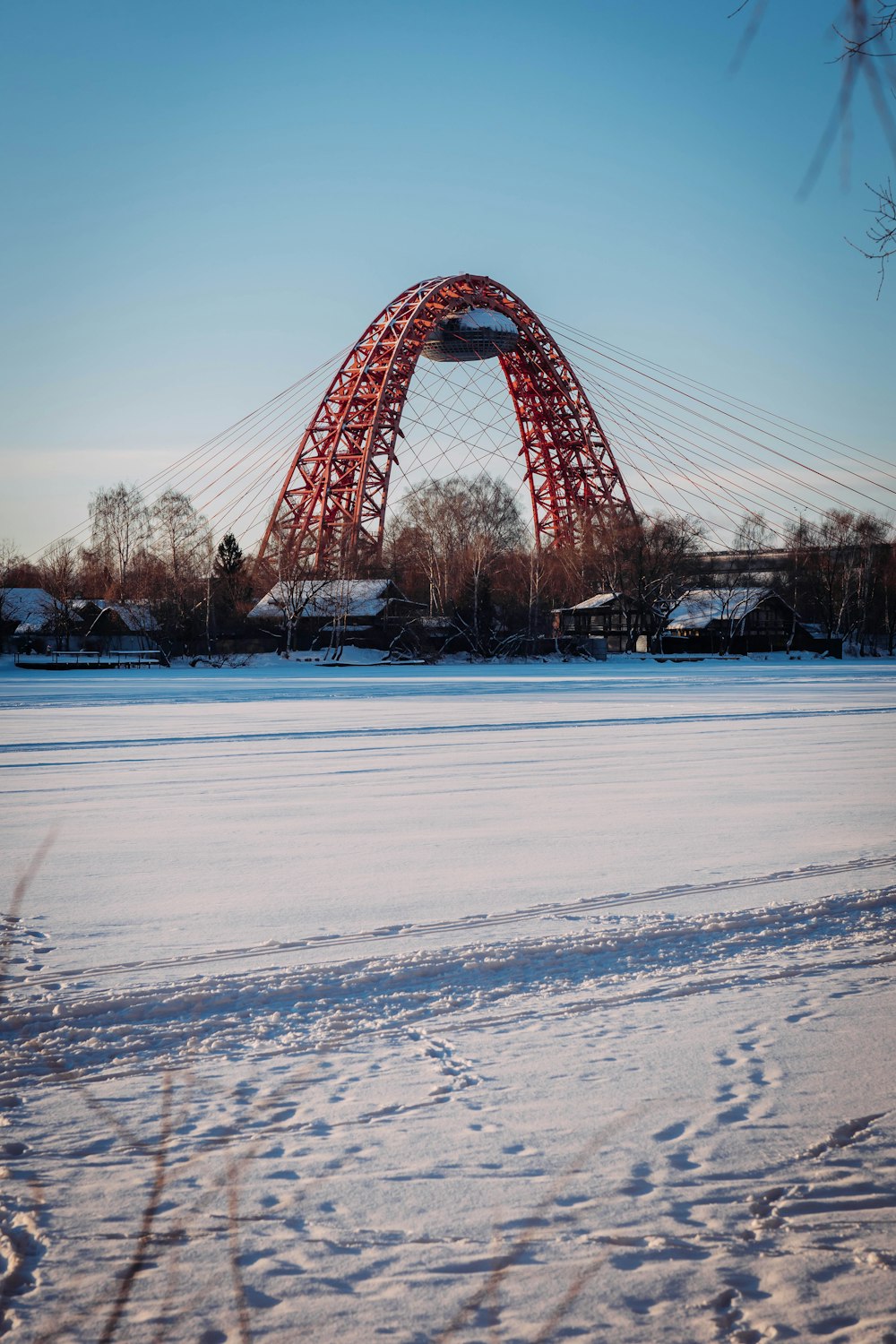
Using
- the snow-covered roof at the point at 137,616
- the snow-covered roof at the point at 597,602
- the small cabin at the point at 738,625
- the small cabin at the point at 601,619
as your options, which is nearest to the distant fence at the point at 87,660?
the snow-covered roof at the point at 137,616

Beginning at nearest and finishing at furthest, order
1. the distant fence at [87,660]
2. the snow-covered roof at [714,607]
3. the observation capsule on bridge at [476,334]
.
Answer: the distant fence at [87,660] → the observation capsule on bridge at [476,334] → the snow-covered roof at [714,607]

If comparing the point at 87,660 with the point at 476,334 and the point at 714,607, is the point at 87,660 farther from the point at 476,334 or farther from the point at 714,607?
the point at 714,607

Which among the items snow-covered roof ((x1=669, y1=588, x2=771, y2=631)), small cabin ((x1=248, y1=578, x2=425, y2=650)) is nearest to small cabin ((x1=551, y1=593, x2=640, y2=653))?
snow-covered roof ((x1=669, y1=588, x2=771, y2=631))

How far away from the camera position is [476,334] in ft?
194

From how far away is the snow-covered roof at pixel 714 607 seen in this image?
6094 cm

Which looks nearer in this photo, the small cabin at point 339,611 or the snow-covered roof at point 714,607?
the small cabin at point 339,611

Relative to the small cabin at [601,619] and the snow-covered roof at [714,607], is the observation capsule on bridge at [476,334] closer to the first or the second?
the small cabin at [601,619]

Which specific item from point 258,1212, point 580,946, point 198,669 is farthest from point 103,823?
point 198,669

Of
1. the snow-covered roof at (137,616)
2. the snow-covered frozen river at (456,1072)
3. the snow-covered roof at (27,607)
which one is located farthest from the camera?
the snow-covered roof at (27,607)

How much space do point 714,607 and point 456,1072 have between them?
6150cm

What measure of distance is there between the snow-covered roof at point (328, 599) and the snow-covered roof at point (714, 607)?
19.5 m

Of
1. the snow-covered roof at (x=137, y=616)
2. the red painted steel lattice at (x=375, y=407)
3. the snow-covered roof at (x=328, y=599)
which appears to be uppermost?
the red painted steel lattice at (x=375, y=407)

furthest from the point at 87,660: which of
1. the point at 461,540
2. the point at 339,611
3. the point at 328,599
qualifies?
the point at 461,540

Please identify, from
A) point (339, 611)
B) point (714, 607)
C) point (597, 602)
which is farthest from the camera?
point (714, 607)
